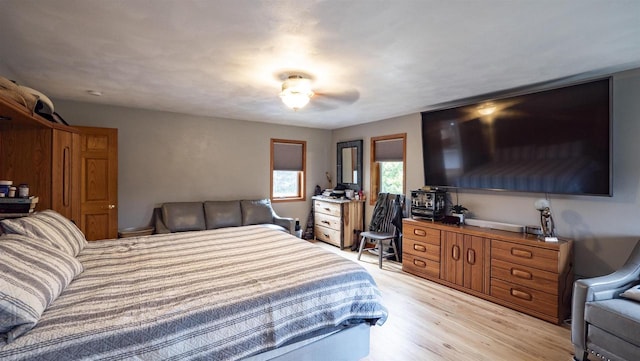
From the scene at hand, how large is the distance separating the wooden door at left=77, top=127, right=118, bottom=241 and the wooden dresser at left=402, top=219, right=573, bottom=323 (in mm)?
4141

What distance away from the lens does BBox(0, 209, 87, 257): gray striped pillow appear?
6.40 ft

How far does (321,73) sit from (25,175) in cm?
273

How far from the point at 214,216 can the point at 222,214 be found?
0.42ft

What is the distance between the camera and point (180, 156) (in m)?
4.90

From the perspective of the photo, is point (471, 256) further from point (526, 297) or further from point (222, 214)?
point (222, 214)

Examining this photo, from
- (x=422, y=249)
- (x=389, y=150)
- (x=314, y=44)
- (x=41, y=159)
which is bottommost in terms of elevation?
(x=422, y=249)

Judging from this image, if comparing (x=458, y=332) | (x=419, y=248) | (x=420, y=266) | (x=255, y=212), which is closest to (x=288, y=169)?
(x=255, y=212)

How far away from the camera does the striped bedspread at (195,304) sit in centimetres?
135

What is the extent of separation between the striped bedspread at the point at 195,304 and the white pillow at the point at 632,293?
183 cm

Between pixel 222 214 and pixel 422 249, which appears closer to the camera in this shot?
pixel 422 249

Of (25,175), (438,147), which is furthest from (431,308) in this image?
(25,175)

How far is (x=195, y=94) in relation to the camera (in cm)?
366

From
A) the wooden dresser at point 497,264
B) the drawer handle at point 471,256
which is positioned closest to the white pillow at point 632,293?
the wooden dresser at point 497,264

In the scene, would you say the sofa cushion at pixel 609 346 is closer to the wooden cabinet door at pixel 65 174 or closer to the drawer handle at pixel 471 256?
the drawer handle at pixel 471 256
